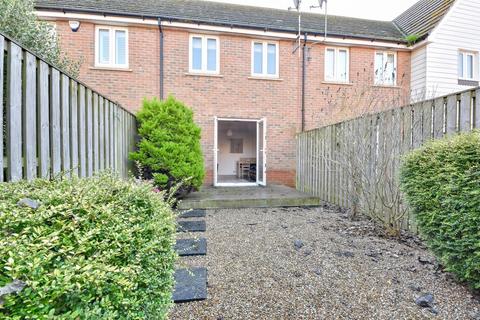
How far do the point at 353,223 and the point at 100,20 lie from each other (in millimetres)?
8061

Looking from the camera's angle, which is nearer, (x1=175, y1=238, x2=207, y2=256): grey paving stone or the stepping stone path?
the stepping stone path

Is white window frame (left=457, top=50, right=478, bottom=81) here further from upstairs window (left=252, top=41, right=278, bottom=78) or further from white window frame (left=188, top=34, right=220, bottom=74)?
white window frame (left=188, top=34, right=220, bottom=74)

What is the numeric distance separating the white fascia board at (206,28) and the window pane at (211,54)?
0.31 meters

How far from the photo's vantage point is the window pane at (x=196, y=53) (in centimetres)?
809

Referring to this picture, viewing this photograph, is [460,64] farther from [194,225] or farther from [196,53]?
[194,225]

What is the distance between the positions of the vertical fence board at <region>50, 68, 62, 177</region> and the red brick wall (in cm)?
531

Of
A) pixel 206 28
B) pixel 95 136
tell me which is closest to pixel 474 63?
pixel 206 28

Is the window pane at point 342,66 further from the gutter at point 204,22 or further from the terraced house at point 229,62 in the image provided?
the gutter at point 204,22

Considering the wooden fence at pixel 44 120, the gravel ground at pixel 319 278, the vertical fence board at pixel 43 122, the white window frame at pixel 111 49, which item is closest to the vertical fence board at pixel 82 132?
the wooden fence at pixel 44 120

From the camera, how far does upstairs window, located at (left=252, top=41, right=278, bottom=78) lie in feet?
27.7

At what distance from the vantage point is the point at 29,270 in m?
0.75

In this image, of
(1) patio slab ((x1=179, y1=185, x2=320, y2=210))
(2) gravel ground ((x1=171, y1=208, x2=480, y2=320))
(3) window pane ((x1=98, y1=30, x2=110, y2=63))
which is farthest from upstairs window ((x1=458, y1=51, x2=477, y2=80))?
(3) window pane ((x1=98, y1=30, x2=110, y2=63))

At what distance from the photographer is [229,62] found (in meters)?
8.20

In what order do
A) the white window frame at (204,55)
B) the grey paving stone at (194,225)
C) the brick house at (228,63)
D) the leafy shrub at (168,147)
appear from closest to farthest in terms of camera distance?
the grey paving stone at (194,225) → the leafy shrub at (168,147) → the brick house at (228,63) → the white window frame at (204,55)
